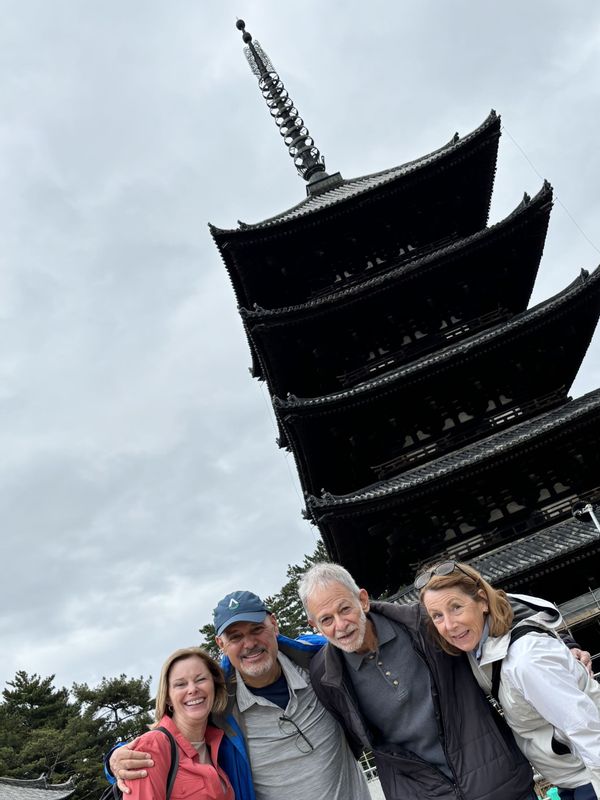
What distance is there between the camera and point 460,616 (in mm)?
2781

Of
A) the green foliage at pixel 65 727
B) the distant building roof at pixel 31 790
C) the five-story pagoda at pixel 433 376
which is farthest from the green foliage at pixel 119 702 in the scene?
the five-story pagoda at pixel 433 376

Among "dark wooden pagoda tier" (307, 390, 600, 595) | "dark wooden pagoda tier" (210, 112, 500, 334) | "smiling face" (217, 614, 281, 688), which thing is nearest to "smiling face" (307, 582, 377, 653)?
"smiling face" (217, 614, 281, 688)

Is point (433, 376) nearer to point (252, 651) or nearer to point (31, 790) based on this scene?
point (252, 651)

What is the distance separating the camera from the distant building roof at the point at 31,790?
1950cm

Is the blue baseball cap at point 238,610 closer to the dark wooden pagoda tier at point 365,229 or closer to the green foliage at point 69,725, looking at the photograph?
the dark wooden pagoda tier at point 365,229

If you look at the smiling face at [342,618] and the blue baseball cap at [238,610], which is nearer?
the smiling face at [342,618]

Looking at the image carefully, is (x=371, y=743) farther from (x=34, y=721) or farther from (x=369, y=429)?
(x=34, y=721)

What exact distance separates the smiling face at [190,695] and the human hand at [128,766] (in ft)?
0.90

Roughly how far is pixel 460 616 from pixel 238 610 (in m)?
1.24

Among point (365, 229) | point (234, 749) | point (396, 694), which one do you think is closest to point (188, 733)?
point (234, 749)

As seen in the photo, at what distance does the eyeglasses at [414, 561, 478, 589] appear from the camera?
2.88 meters

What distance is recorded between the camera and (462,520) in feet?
35.1

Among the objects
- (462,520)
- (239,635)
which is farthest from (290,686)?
(462,520)

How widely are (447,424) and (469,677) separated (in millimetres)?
9271
